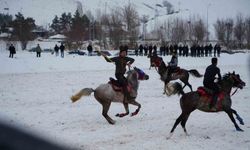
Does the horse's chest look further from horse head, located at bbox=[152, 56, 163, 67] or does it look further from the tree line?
the tree line

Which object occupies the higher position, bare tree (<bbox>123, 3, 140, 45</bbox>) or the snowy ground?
bare tree (<bbox>123, 3, 140, 45</bbox>)

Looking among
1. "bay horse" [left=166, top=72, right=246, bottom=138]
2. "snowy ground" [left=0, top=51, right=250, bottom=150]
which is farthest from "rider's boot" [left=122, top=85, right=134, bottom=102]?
"bay horse" [left=166, top=72, right=246, bottom=138]

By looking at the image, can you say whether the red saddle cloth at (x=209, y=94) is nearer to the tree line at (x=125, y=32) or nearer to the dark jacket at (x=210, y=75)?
the dark jacket at (x=210, y=75)

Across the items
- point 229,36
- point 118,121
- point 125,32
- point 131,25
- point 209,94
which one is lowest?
point 118,121

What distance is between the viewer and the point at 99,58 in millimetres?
37844

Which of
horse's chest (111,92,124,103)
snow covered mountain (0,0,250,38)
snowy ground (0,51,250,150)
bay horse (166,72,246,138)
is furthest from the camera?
snow covered mountain (0,0,250,38)

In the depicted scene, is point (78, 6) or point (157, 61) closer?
point (157, 61)

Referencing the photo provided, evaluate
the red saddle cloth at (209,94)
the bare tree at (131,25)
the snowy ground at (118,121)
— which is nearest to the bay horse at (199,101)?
the red saddle cloth at (209,94)

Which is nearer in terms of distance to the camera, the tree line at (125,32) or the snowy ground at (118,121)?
the snowy ground at (118,121)

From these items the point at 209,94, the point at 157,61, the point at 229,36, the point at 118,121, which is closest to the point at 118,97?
the point at 118,121

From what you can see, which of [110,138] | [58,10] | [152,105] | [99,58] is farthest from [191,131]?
[58,10]

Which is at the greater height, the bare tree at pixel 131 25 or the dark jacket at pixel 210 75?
the bare tree at pixel 131 25

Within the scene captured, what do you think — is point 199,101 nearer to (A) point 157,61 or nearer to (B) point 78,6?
(A) point 157,61

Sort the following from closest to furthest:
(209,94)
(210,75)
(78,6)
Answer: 1. (209,94)
2. (210,75)
3. (78,6)
